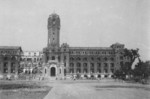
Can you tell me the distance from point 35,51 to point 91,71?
4781 centimetres

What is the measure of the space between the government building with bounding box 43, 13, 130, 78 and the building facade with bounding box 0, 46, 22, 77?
13.7 metres

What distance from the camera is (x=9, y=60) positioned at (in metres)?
99.7

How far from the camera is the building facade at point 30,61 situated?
128m

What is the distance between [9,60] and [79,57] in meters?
33.1

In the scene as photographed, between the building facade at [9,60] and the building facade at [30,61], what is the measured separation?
26.9 metres

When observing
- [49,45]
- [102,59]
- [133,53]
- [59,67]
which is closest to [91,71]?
[102,59]

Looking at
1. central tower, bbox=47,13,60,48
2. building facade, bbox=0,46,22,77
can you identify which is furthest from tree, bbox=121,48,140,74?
building facade, bbox=0,46,22,77

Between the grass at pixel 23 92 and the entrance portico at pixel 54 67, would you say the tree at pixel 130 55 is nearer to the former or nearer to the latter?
the entrance portico at pixel 54 67

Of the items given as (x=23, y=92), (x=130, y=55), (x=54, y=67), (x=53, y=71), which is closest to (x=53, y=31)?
(x=54, y=67)

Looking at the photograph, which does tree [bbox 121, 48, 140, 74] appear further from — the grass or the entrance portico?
the grass

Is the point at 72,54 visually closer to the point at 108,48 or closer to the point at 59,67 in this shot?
the point at 59,67

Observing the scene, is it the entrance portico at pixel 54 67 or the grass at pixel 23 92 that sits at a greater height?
the entrance portico at pixel 54 67

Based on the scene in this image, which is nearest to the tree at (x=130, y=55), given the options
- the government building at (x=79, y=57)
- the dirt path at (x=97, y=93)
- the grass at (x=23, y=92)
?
the government building at (x=79, y=57)

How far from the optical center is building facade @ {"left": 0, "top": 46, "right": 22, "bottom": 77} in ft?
323
